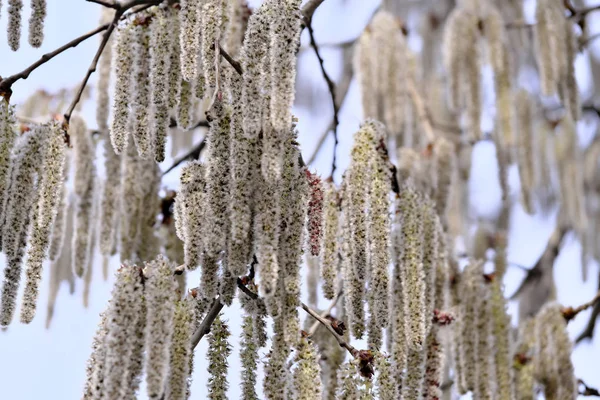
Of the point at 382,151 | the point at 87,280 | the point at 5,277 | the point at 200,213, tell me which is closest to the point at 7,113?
the point at 5,277

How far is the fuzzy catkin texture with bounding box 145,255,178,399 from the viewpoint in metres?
1.51

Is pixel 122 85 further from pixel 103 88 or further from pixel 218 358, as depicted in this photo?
pixel 103 88

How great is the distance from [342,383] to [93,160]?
1.35 meters

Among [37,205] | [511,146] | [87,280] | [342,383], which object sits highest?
[511,146]

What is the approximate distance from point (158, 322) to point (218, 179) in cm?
28

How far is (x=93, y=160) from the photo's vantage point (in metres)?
2.88

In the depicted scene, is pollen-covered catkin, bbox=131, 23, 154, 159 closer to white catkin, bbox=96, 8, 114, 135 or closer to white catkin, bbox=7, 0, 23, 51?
white catkin, bbox=7, 0, 23, 51

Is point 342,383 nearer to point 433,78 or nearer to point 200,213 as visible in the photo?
point 200,213

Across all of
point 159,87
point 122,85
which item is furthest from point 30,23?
point 159,87

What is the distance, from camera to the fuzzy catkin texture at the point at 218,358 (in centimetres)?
176

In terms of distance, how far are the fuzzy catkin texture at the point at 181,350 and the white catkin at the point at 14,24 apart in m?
0.65

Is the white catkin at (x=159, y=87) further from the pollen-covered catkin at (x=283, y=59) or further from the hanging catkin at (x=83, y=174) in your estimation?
the hanging catkin at (x=83, y=174)

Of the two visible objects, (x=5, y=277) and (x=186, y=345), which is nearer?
(x=186, y=345)

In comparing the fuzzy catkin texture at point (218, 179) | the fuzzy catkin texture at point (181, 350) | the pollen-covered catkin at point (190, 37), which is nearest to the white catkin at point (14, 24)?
the pollen-covered catkin at point (190, 37)
